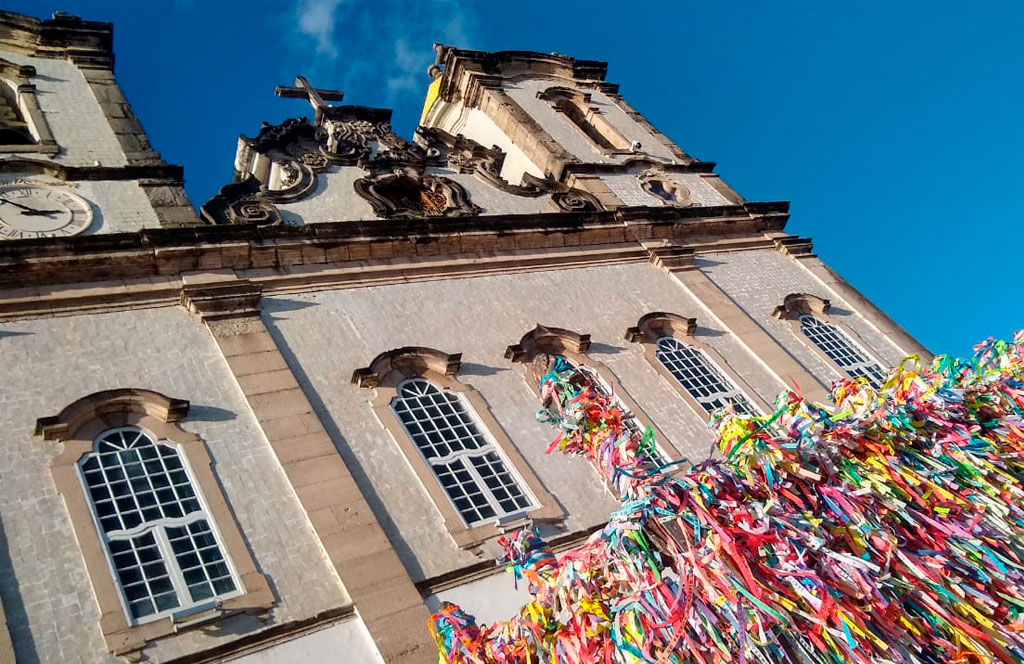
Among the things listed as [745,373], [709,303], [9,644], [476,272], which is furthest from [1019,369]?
Result: [9,644]

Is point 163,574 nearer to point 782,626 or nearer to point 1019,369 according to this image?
point 782,626

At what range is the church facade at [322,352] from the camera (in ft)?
28.9

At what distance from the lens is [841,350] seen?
15578 millimetres

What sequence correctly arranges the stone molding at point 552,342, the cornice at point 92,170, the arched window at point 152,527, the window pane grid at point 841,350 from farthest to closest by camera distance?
the window pane grid at point 841,350
the cornice at point 92,170
the stone molding at point 552,342
the arched window at point 152,527

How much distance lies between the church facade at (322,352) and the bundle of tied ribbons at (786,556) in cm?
238

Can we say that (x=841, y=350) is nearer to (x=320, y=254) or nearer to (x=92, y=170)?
(x=320, y=254)

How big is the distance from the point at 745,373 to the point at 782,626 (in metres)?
7.84

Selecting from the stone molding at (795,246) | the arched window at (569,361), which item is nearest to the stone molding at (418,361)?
the arched window at (569,361)

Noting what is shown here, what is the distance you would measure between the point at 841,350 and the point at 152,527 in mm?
11514

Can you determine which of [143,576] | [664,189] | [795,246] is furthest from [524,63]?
[143,576]

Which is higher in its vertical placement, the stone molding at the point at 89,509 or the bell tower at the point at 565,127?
the bell tower at the point at 565,127

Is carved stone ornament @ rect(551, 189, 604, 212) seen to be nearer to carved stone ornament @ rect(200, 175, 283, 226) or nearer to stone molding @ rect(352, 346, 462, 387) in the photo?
carved stone ornament @ rect(200, 175, 283, 226)

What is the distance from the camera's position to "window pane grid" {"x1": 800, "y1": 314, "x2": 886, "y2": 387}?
595 inches

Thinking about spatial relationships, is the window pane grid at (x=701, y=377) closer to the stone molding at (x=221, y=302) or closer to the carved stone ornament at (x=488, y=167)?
the carved stone ornament at (x=488, y=167)
